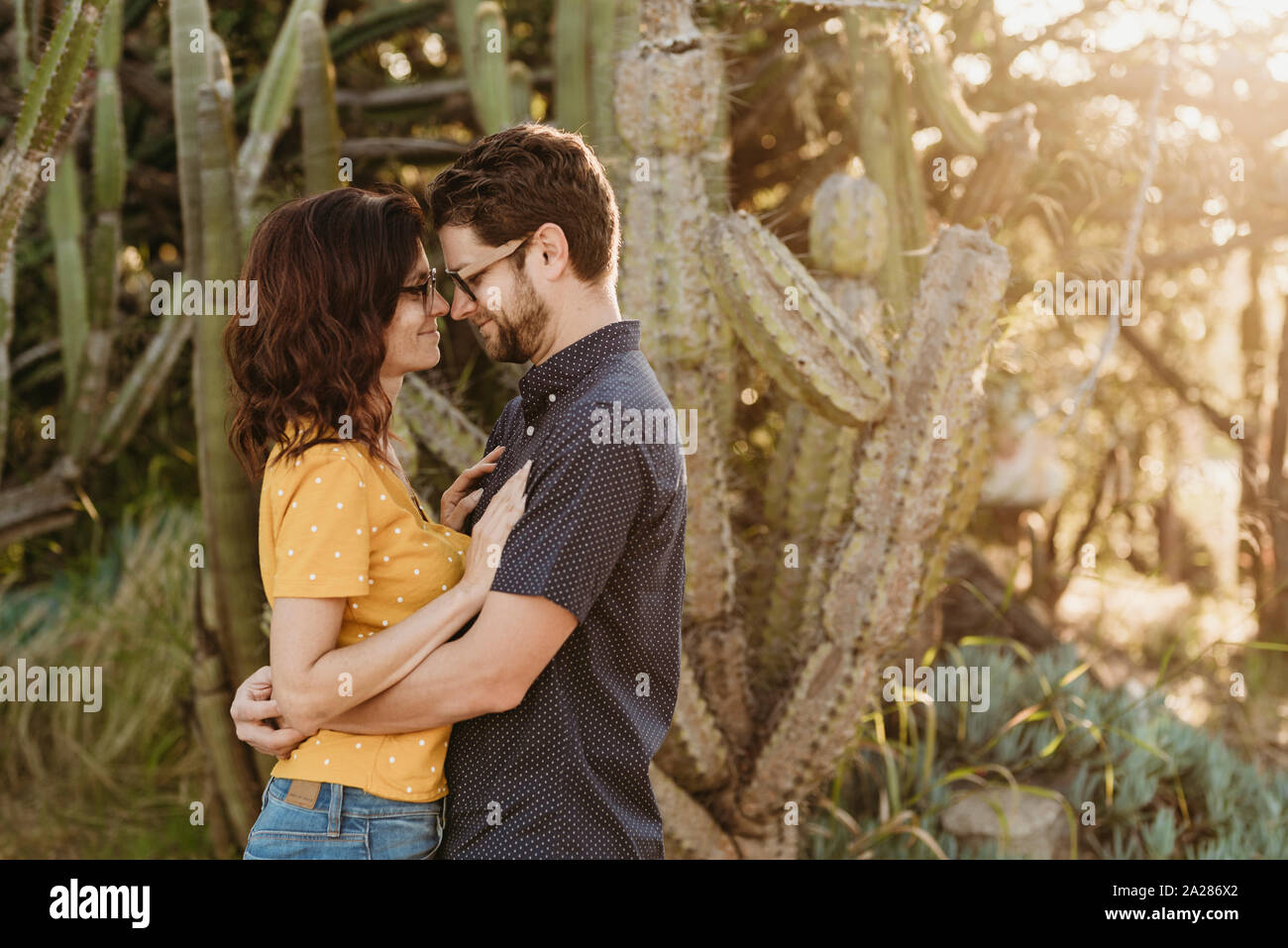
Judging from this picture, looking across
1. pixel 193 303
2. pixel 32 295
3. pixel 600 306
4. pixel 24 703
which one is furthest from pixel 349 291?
pixel 32 295

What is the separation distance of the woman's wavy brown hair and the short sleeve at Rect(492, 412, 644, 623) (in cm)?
29

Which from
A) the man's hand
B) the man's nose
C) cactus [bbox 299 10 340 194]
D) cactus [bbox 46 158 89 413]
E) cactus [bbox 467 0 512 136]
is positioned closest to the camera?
the man's hand

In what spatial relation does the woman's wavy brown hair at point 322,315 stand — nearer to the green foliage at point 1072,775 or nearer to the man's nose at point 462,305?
the man's nose at point 462,305

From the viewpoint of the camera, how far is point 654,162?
253 cm

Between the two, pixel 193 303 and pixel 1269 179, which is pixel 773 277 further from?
pixel 1269 179

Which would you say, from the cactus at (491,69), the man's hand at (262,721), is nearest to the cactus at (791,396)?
the cactus at (491,69)

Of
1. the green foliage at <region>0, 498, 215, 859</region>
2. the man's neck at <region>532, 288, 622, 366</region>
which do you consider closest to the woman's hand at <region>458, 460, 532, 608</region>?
the man's neck at <region>532, 288, 622, 366</region>

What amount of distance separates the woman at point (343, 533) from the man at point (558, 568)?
5 cm

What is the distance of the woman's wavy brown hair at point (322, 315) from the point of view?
145 cm

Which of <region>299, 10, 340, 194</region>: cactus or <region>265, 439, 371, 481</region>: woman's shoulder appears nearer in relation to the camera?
<region>265, 439, 371, 481</region>: woman's shoulder

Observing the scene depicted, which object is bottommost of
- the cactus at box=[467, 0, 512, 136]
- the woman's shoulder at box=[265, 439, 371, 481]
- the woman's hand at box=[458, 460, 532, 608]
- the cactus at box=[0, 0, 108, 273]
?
the woman's hand at box=[458, 460, 532, 608]

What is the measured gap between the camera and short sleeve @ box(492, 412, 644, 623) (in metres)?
1.32

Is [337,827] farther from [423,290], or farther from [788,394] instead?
[788,394]

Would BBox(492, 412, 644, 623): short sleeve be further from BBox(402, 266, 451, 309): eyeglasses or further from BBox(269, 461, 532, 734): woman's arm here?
BBox(402, 266, 451, 309): eyeglasses
